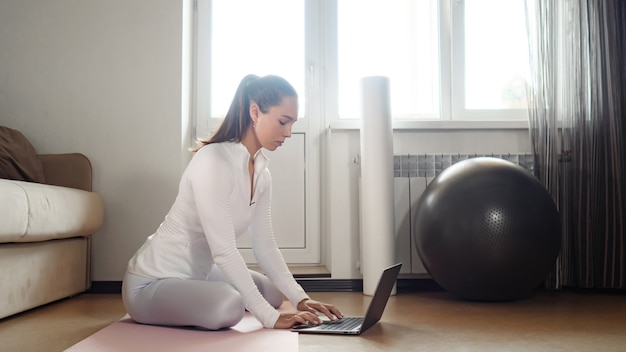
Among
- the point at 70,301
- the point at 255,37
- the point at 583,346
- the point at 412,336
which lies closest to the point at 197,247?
the point at 412,336

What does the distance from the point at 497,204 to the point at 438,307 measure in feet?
1.74

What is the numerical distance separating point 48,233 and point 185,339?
99 cm

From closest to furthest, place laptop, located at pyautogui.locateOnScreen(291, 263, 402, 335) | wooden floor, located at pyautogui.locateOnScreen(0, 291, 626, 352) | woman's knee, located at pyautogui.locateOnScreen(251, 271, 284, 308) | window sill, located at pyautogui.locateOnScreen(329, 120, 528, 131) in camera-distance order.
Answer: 1. wooden floor, located at pyautogui.locateOnScreen(0, 291, 626, 352)
2. laptop, located at pyautogui.locateOnScreen(291, 263, 402, 335)
3. woman's knee, located at pyautogui.locateOnScreen(251, 271, 284, 308)
4. window sill, located at pyautogui.locateOnScreen(329, 120, 528, 131)

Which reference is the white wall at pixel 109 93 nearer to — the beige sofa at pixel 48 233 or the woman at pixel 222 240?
the beige sofa at pixel 48 233

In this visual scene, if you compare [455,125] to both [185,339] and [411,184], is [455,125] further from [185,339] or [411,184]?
[185,339]

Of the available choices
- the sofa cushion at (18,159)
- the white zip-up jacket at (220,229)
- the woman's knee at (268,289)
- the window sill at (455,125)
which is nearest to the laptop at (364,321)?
the white zip-up jacket at (220,229)

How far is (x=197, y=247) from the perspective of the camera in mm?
2191

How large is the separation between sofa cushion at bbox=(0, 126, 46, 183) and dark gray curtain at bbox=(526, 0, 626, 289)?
8.62 ft

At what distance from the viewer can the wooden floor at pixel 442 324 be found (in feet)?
6.25

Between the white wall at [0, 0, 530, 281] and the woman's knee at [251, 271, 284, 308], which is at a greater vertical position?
the white wall at [0, 0, 530, 281]

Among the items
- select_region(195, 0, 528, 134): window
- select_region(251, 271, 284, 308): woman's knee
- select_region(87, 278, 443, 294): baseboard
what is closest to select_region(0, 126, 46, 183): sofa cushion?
select_region(195, 0, 528, 134): window

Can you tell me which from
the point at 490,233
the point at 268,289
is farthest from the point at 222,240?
the point at 490,233

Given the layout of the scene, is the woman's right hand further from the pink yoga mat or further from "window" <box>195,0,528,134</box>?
"window" <box>195,0,528,134</box>

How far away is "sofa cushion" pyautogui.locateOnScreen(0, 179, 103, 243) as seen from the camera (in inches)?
88.0
